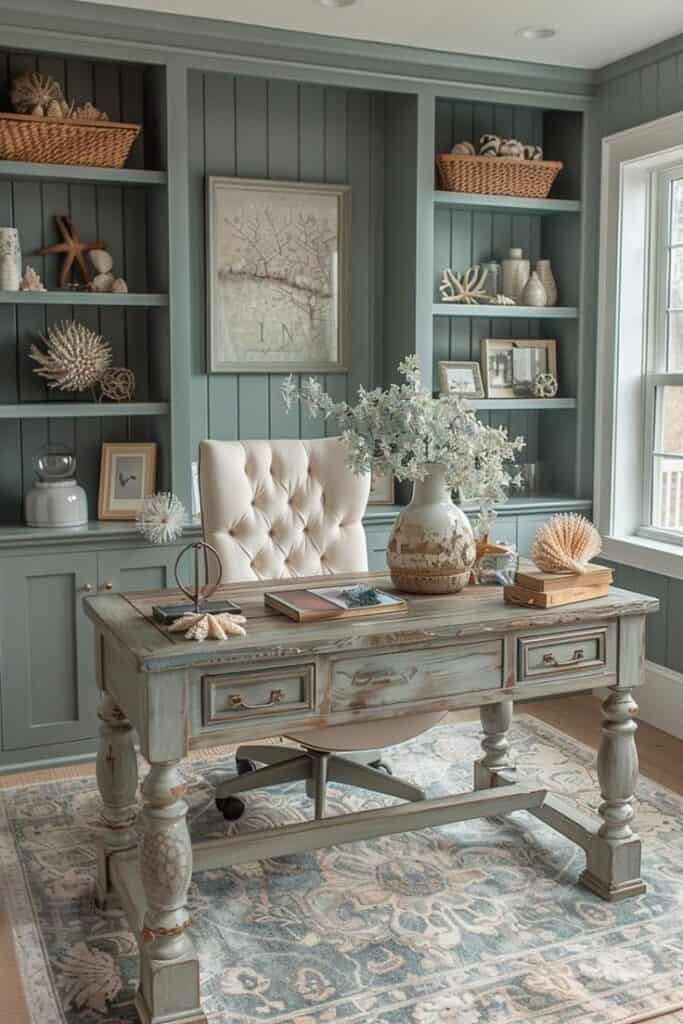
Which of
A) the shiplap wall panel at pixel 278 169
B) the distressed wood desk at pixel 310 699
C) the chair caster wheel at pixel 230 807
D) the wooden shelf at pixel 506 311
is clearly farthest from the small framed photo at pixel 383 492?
the chair caster wheel at pixel 230 807

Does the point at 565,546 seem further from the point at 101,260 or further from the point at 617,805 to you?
the point at 101,260

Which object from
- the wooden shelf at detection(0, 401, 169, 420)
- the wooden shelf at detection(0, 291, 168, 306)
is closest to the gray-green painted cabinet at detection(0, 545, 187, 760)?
the wooden shelf at detection(0, 401, 169, 420)

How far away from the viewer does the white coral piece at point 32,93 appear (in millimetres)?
3760

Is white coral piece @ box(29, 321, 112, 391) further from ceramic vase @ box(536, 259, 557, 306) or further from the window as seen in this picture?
the window

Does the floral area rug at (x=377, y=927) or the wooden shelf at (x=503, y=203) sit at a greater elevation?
the wooden shelf at (x=503, y=203)

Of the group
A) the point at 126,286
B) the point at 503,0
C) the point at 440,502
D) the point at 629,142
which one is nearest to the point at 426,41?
the point at 503,0

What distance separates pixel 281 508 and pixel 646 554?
174cm

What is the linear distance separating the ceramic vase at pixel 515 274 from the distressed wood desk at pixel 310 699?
6.95 feet

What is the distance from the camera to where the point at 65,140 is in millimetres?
3766

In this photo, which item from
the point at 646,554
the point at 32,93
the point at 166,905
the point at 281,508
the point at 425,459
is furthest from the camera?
the point at 646,554

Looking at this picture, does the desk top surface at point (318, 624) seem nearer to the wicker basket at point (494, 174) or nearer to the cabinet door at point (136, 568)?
the cabinet door at point (136, 568)

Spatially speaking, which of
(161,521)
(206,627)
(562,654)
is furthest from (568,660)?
(161,521)

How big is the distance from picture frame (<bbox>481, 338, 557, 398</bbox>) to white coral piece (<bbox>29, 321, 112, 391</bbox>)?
5.50 ft

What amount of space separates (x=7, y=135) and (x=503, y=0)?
1.75m
